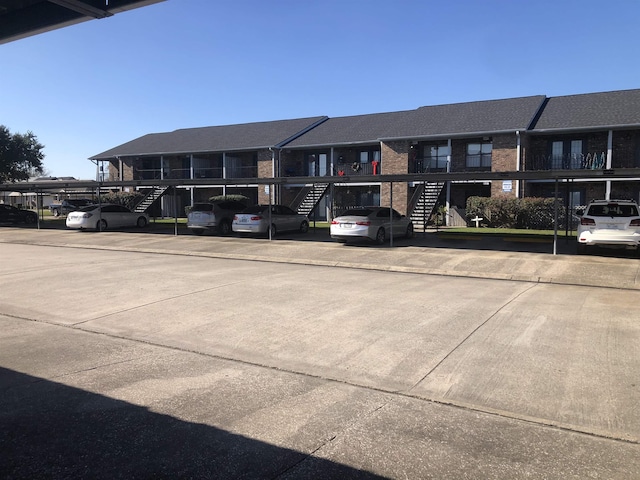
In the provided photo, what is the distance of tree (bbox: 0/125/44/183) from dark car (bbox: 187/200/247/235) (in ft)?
82.3

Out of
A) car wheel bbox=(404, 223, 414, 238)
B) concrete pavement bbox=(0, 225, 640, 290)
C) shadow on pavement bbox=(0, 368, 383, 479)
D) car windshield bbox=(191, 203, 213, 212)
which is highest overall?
car windshield bbox=(191, 203, 213, 212)

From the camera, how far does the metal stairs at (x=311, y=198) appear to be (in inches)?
1258

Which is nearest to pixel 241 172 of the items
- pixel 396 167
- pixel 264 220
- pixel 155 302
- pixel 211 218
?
pixel 396 167

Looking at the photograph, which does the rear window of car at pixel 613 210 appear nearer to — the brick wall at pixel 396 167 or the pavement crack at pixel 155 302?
the pavement crack at pixel 155 302

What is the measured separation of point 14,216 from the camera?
3212 centimetres

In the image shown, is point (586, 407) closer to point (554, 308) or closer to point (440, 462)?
point (440, 462)

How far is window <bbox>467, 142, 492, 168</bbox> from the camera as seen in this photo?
96.1ft

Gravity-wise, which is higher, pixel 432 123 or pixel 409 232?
pixel 432 123

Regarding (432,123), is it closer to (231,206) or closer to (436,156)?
(436,156)

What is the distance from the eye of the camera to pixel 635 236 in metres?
13.4

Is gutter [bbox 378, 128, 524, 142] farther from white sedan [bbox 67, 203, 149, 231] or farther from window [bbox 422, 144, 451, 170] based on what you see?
white sedan [bbox 67, 203, 149, 231]

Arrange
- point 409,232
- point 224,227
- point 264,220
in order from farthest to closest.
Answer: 1. point 224,227
2. point 264,220
3. point 409,232

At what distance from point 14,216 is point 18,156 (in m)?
12.1

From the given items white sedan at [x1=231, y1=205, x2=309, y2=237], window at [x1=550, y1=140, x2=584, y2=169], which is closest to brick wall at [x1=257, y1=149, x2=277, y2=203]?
white sedan at [x1=231, y1=205, x2=309, y2=237]
